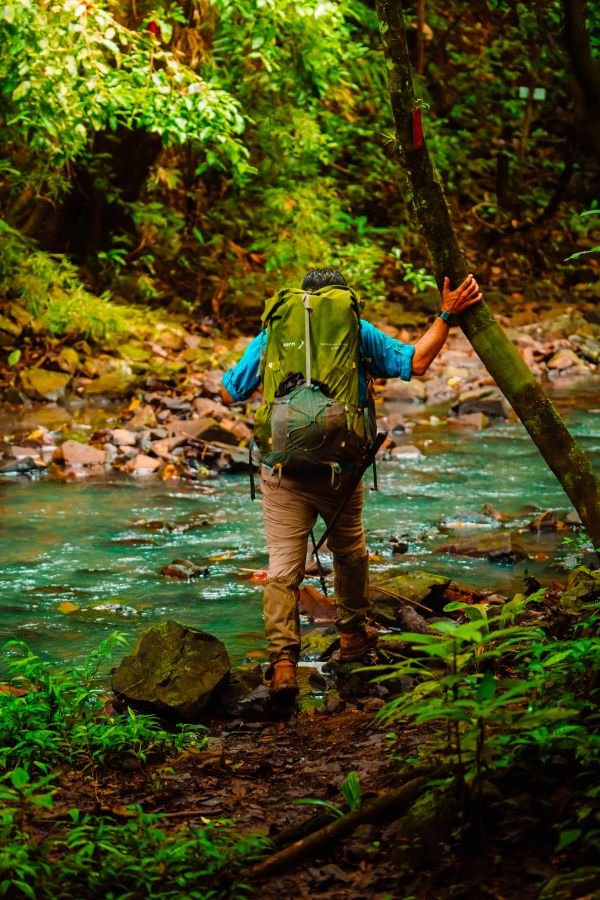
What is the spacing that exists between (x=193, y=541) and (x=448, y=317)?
4122mm

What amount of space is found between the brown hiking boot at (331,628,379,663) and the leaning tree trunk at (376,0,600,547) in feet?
4.46

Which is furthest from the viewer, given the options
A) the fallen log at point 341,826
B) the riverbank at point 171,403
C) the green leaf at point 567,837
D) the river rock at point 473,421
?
the river rock at point 473,421

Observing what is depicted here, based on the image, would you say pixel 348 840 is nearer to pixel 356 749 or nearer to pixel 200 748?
pixel 356 749

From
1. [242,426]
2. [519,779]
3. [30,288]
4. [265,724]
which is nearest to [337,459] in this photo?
[265,724]

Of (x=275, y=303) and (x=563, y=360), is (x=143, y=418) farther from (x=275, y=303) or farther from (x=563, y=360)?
(x=275, y=303)

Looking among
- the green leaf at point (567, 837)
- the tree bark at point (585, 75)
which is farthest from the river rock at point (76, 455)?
the tree bark at point (585, 75)

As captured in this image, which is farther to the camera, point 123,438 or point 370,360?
point 123,438

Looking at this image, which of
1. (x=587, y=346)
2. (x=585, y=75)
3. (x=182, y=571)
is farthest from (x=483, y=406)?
(x=585, y=75)

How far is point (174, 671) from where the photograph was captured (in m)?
4.62

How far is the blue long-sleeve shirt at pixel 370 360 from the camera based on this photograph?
4.77 m

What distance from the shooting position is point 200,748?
4188 mm

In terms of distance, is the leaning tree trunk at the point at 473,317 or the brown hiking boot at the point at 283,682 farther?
the brown hiking boot at the point at 283,682

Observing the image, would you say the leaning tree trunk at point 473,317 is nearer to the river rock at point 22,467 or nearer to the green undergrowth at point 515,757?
the green undergrowth at point 515,757

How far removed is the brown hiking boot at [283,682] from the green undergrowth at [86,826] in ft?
1.41
